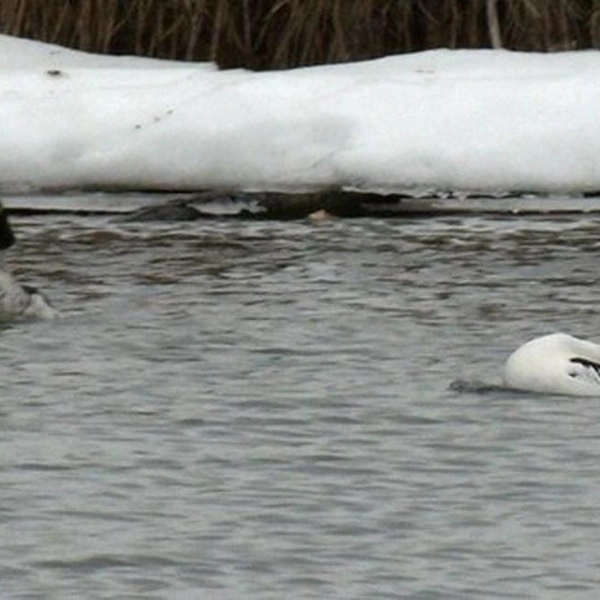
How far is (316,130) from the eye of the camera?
1534cm

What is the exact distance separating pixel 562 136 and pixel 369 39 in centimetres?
282

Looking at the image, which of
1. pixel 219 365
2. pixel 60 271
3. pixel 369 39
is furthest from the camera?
pixel 369 39

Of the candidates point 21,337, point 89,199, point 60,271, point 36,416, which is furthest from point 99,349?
point 89,199

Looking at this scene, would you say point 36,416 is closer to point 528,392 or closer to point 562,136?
point 528,392

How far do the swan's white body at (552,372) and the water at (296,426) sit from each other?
7cm

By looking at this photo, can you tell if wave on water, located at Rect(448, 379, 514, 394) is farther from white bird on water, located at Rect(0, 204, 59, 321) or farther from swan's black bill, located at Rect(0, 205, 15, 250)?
swan's black bill, located at Rect(0, 205, 15, 250)

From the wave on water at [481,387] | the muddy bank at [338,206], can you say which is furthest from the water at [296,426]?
the muddy bank at [338,206]

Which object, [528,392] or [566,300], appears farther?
[566,300]

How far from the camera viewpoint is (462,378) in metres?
9.51

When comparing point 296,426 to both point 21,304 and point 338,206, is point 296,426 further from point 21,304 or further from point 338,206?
point 338,206

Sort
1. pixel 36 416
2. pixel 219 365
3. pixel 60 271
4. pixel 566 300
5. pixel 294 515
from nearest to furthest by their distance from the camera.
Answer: pixel 294 515 → pixel 36 416 → pixel 219 365 → pixel 566 300 → pixel 60 271

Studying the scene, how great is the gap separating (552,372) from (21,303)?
244 cm

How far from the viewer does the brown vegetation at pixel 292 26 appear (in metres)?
17.5

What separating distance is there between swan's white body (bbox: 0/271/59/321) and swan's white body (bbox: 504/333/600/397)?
88.6 inches
